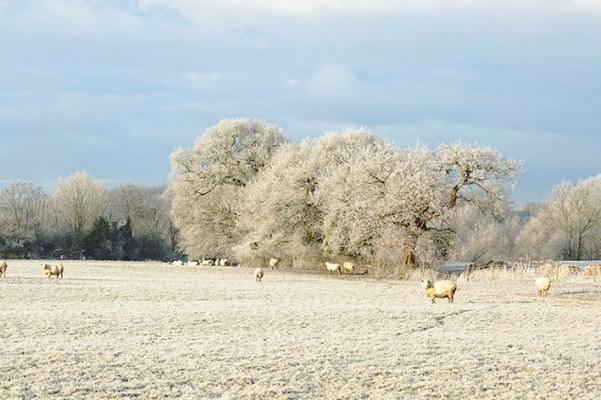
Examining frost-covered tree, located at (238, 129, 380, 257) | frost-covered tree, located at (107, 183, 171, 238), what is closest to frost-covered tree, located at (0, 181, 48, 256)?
frost-covered tree, located at (107, 183, 171, 238)

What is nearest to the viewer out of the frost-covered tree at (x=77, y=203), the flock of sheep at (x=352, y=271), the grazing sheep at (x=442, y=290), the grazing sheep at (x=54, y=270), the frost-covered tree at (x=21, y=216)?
the grazing sheep at (x=442, y=290)

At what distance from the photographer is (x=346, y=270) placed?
5194 centimetres

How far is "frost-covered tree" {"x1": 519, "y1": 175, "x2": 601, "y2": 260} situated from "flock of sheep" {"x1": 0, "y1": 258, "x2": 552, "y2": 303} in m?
32.3

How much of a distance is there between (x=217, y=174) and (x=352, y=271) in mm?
16792

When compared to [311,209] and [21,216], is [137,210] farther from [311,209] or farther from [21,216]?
[311,209]

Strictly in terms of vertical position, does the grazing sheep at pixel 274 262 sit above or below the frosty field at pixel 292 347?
above

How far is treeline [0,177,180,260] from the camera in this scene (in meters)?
74.4

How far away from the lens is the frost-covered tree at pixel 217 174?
61125 millimetres

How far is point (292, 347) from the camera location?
51.1 ft

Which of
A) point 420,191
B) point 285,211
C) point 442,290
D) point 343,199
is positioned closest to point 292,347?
point 442,290

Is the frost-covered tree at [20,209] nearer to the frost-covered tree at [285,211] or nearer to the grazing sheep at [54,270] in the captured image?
the frost-covered tree at [285,211]

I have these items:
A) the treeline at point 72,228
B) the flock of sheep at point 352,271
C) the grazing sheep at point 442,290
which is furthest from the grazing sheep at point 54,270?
the treeline at point 72,228

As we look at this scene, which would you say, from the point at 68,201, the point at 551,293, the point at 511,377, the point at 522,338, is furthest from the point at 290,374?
the point at 68,201

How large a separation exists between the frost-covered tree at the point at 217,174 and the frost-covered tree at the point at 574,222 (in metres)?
Result: 33.7
